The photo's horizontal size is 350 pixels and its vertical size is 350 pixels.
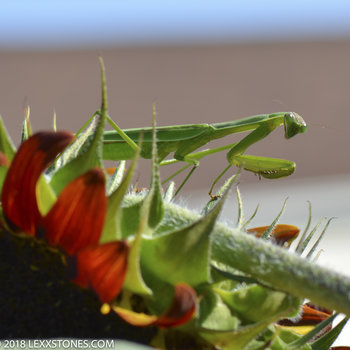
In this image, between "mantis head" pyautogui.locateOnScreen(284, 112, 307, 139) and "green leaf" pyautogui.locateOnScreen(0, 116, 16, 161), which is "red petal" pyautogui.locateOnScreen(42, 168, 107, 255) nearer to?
"green leaf" pyautogui.locateOnScreen(0, 116, 16, 161)

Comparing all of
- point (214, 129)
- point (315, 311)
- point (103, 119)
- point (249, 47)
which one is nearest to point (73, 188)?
point (103, 119)

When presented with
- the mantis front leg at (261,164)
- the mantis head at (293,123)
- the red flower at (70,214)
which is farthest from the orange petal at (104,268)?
the mantis head at (293,123)

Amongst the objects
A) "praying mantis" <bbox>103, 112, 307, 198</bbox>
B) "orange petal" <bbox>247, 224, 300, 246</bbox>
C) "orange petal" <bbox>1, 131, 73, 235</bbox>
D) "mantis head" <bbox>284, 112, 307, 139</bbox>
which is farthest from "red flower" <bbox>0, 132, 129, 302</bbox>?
"mantis head" <bbox>284, 112, 307, 139</bbox>

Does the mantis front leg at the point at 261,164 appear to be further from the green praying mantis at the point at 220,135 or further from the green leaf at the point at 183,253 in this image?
the green leaf at the point at 183,253

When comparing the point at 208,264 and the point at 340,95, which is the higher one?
the point at 340,95

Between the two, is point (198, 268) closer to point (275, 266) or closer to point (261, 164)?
point (275, 266)

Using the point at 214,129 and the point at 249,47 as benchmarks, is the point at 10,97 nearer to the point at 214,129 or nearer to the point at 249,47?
the point at 249,47
